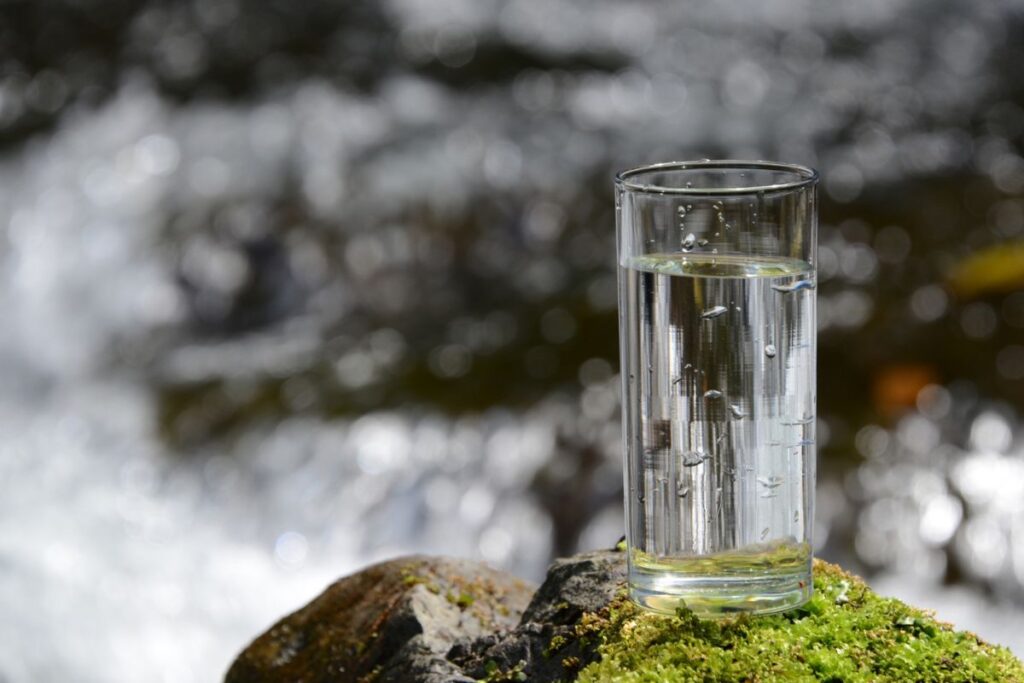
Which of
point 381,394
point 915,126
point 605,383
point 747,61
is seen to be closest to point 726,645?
point 605,383

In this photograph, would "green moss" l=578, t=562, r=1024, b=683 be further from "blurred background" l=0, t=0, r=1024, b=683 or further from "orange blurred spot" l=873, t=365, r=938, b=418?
"orange blurred spot" l=873, t=365, r=938, b=418

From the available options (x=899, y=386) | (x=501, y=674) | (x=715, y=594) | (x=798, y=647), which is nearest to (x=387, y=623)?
(x=501, y=674)

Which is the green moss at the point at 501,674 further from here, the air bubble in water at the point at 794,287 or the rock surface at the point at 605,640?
the air bubble in water at the point at 794,287

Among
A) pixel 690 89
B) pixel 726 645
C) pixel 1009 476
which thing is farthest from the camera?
pixel 690 89

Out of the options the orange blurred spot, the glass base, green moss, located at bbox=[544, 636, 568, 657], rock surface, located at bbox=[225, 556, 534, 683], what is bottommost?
the orange blurred spot

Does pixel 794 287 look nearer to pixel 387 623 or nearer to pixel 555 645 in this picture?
pixel 555 645

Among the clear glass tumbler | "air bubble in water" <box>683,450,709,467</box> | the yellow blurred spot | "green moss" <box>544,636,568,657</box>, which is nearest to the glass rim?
the clear glass tumbler

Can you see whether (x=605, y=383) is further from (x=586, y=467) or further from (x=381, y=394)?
(x=381, y=394)
